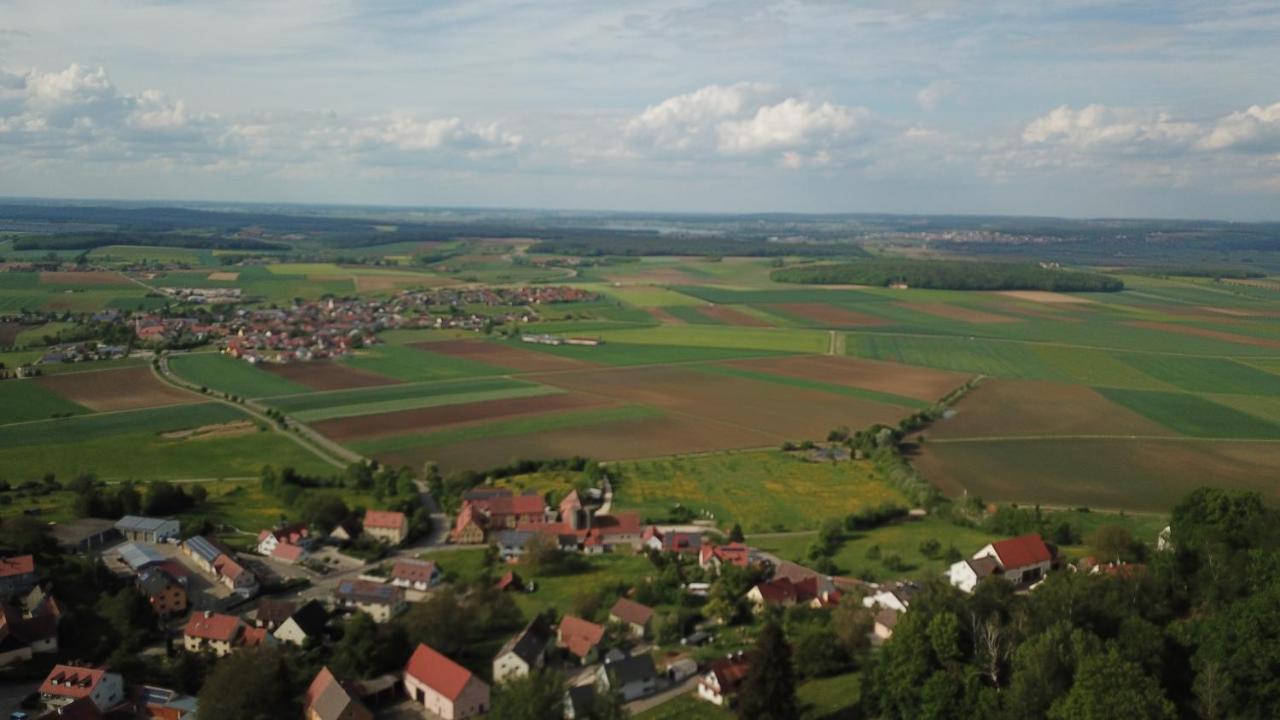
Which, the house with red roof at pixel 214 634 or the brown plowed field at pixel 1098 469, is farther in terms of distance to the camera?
the brown plowed field at pixel 1098 469

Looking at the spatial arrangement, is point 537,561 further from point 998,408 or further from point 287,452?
point 998,408

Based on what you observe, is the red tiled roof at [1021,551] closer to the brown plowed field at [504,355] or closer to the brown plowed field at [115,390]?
the brown plowed field at [504,355]

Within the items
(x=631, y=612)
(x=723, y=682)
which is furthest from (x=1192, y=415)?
(x=723, y=682)

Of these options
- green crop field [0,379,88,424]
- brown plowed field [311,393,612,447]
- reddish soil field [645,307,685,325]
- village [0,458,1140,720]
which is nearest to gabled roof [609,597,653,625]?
village [0,458,1140,720]

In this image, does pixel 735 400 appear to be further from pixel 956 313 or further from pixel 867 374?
pixel 956 313

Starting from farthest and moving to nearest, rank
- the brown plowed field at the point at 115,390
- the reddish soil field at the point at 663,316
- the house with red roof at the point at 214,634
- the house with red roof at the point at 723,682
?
1. the reddish soil field at the point at 663,316
2. the brown plowed field at the point at 115,390
3. the house with red roof at the point at 214,634
4. the house with red roof at the point at 723,682

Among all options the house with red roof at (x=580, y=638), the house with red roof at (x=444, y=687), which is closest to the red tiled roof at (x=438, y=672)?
the house with red roof at (x=444, y=687)
